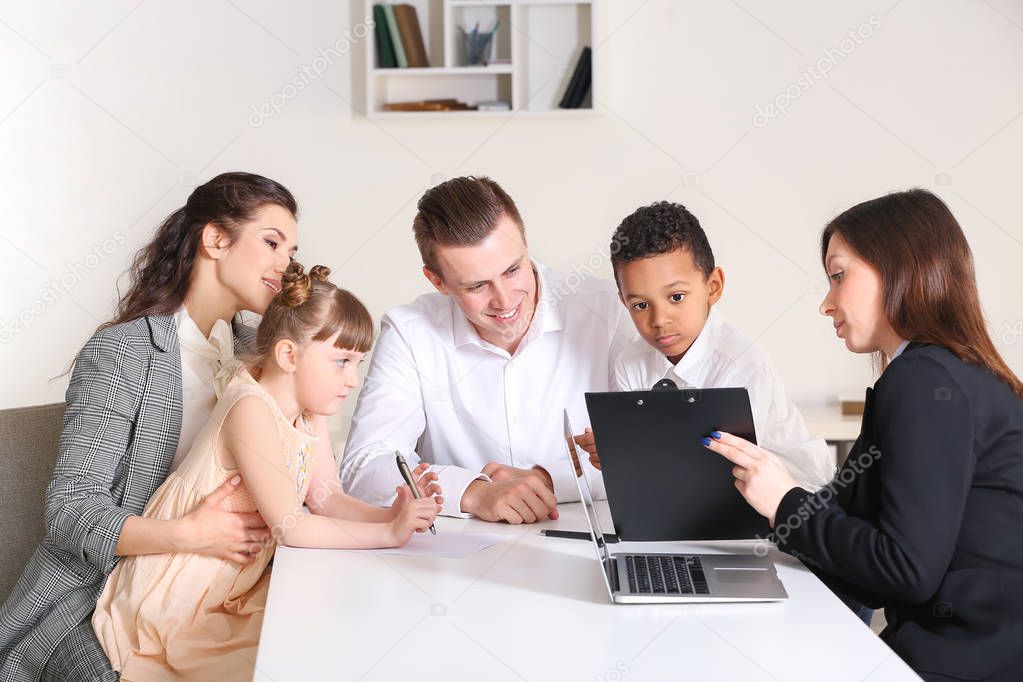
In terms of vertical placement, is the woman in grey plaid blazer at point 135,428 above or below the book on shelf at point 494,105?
below

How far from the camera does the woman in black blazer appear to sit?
4.13 feet

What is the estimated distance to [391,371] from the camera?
2105 millimetres

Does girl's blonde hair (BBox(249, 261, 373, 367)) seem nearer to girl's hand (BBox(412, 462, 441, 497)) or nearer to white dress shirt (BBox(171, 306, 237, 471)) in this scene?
white dress shirt (BBox(171, 306, 237, 471))

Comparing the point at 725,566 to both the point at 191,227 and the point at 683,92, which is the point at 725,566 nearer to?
the point at 191,227

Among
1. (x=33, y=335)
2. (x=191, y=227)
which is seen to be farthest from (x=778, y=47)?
(x=33, y=335)

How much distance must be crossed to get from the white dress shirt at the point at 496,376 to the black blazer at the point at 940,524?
84 centimetres

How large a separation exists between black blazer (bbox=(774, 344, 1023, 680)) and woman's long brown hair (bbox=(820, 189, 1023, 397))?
0.16 feet

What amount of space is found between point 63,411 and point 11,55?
2.20 m

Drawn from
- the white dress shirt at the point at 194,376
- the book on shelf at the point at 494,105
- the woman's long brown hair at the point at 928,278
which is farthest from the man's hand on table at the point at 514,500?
the book on shelf at the point at 494,105

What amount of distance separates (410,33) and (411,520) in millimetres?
2366

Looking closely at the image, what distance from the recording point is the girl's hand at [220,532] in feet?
5.22

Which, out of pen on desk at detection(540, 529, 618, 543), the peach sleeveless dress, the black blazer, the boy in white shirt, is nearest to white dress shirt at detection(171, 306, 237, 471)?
the peach sleeveless dress

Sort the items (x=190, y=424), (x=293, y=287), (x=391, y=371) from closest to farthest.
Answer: (x=293, y=287)
(x=190, y=424)
(x=391, y=371)

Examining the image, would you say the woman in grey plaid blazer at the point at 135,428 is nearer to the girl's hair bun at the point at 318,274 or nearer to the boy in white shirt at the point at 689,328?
the girl's hair bun at the point at 318,274
